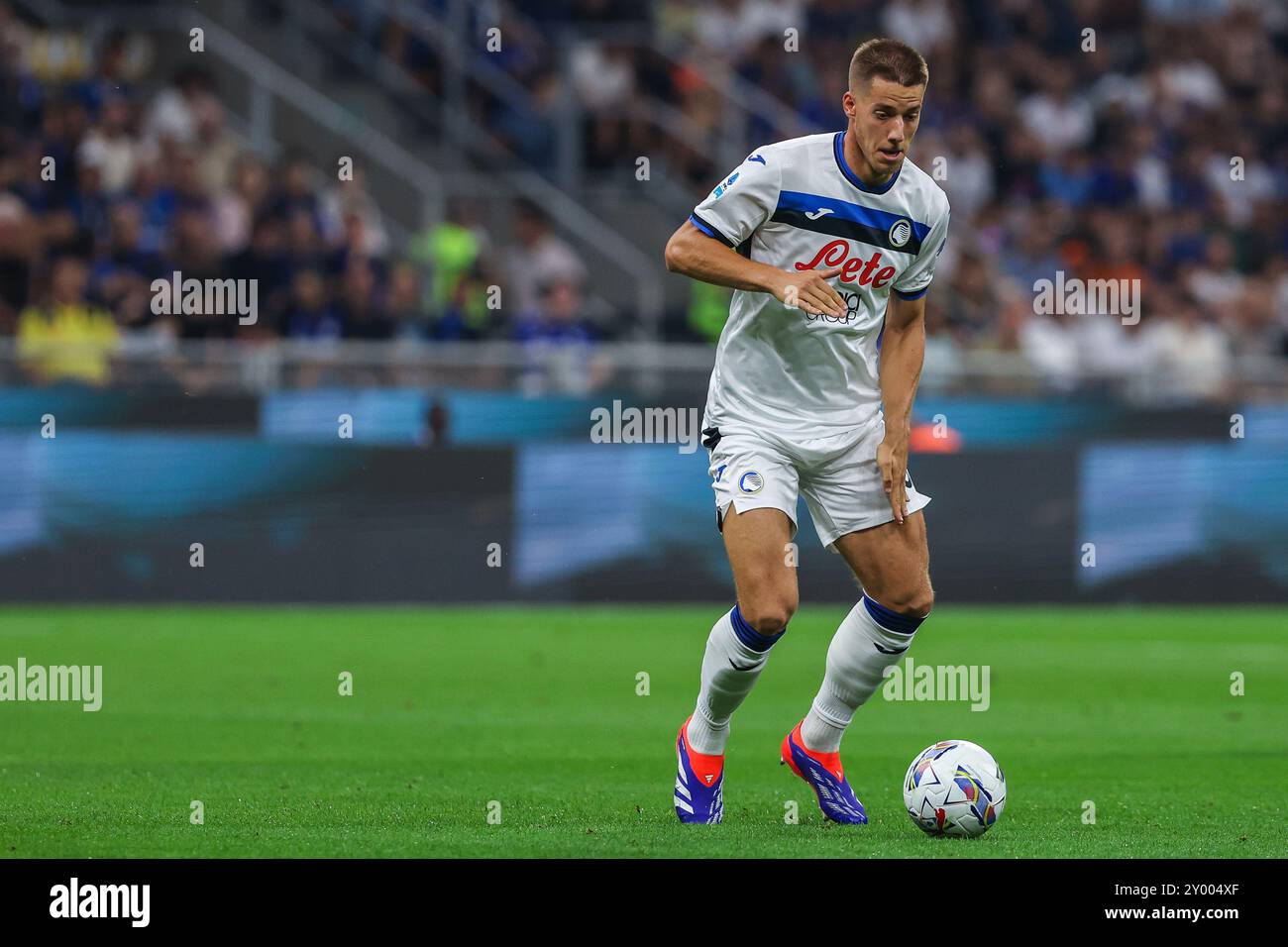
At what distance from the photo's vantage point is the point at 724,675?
24.4 ft

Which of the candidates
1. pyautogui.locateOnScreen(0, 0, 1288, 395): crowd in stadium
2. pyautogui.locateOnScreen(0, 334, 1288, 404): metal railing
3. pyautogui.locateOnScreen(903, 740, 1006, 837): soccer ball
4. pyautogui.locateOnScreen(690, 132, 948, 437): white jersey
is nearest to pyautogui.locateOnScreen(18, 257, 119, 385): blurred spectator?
pyautogui.locateOnScreen(0, 0, 1288, 395): crowd in stadium

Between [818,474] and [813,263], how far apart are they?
755 mm

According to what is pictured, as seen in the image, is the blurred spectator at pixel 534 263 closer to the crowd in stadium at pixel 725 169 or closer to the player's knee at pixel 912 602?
the crowd in stadium at pixel 725 169

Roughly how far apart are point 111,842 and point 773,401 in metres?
2.74

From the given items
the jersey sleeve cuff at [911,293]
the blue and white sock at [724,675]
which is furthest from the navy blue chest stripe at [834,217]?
the blue and white sock at [724,675]

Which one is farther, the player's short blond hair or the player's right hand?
the player's short blond hair

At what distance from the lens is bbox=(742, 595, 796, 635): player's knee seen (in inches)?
283

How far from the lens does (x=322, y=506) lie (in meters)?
16.2

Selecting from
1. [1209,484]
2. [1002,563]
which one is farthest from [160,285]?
[1209,484]

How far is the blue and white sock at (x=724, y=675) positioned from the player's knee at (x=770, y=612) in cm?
6

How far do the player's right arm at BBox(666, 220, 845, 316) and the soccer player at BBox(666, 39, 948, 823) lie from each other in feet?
0.04

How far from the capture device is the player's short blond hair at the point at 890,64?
7.16 m

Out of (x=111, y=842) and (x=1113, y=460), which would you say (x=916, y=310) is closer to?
(x=111, y=842)

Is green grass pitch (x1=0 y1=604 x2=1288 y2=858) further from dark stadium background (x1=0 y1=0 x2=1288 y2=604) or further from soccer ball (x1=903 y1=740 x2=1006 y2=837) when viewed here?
dark stadium background (x1=0 y1=0 x2=1288 y2=604)
